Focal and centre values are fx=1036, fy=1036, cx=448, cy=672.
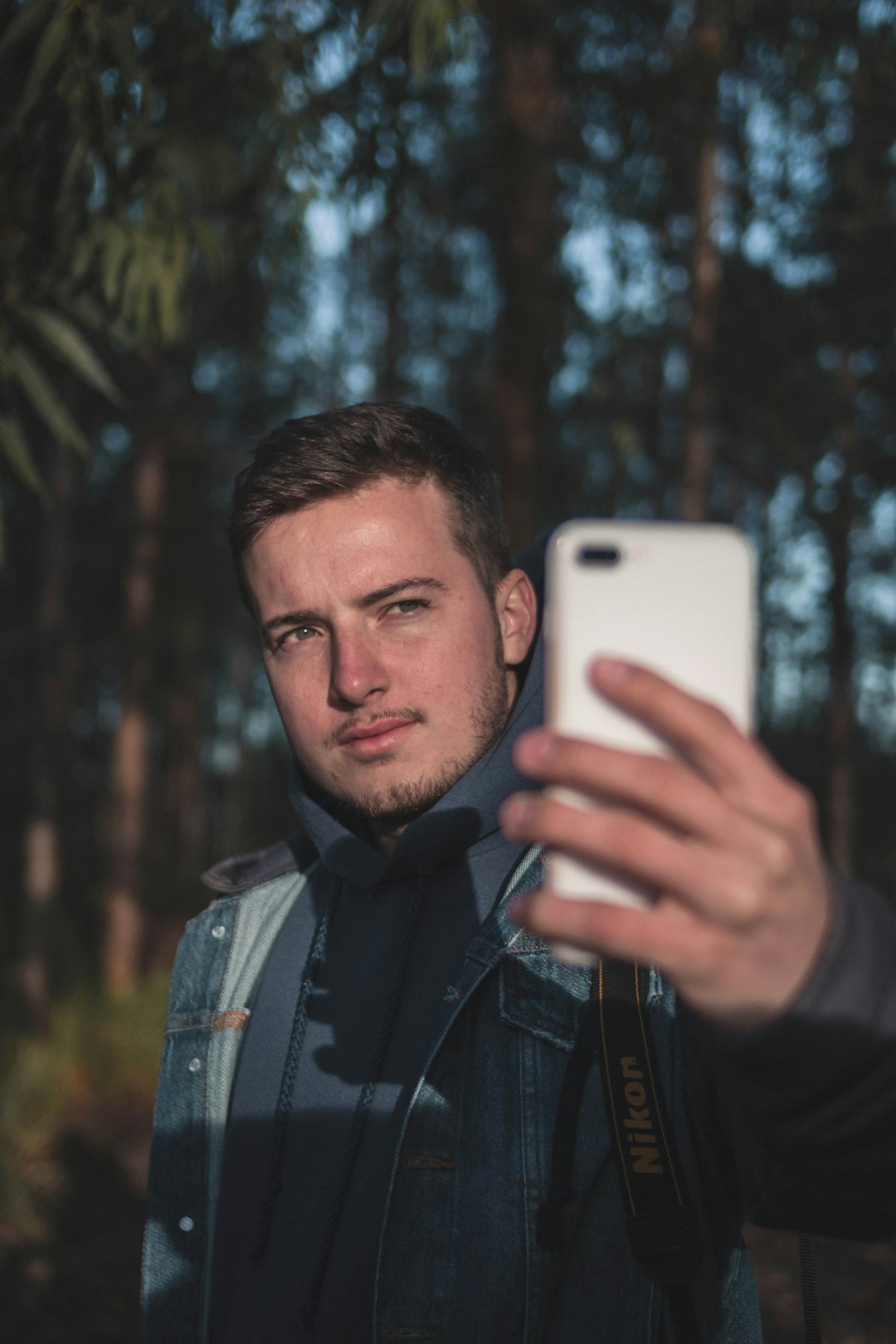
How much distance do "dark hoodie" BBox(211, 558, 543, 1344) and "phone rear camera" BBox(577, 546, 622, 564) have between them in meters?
1.06

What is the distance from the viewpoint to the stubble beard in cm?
209

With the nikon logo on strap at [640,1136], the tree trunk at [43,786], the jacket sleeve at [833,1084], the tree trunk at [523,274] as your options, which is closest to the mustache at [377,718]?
the nikon logo on strap at [640,1136]

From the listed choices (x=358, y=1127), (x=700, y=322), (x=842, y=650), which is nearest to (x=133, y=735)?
(x=700, y=322)

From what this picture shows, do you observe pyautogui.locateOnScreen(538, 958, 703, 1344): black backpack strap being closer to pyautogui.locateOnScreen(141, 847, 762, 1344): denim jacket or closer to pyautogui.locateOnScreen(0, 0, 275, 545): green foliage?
pyautogui.locateOnScreen(141, 847, 762, 1344): denim jacket

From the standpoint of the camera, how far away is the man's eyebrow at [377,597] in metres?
2.09

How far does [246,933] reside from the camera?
2.46 meters

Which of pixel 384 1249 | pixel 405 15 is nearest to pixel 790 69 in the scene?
pixel 405 15

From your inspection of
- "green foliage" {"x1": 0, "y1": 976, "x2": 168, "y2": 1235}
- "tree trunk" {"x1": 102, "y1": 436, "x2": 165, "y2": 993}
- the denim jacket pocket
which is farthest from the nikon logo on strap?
"tree trunk" {"x1": 102, "y1": 436, "x2": 165, "y2": 993}

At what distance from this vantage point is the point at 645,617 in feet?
3.33

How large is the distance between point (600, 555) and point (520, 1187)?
1.17 metres

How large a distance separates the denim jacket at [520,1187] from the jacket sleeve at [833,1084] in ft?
1.24

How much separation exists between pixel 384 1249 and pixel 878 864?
16.0m

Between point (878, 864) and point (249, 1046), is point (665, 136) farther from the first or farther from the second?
point (878, 864)

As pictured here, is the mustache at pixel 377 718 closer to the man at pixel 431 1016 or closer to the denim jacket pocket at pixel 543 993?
the man at pixel 431 1016
